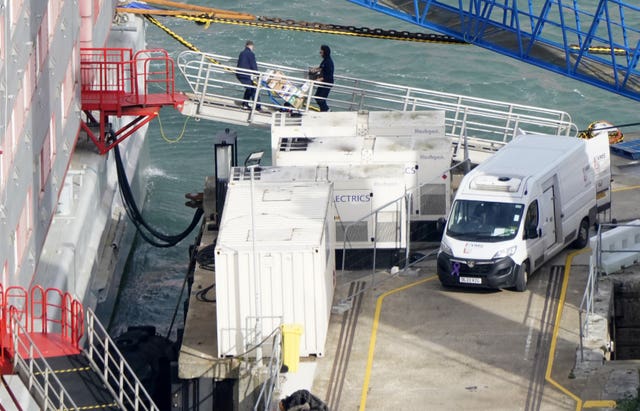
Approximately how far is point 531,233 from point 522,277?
909mm

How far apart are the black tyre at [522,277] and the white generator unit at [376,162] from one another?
109 inches

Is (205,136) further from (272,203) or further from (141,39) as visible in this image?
(272,203)

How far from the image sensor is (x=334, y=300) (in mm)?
32438

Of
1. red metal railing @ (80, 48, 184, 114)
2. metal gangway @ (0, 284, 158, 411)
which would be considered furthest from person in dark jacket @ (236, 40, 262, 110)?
metal gangway @ (0, 284, 158, 411)

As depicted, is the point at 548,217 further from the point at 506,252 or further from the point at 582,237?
the point at 582,237

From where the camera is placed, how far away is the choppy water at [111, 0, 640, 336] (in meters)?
50.4

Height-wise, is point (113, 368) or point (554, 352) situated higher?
point (554, 352)

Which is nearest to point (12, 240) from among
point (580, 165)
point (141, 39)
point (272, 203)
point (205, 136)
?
point (272, 203)

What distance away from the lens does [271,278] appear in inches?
1135

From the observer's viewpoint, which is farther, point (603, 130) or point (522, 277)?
point (603, 130)

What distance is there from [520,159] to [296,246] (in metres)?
6.79

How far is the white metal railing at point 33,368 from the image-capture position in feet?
73.8

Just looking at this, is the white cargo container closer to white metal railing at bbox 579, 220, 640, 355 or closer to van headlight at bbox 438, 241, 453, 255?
van headlight at bbox 438, 241, 453, 255

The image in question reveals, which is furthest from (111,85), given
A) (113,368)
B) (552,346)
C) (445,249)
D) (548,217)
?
(552,346)
